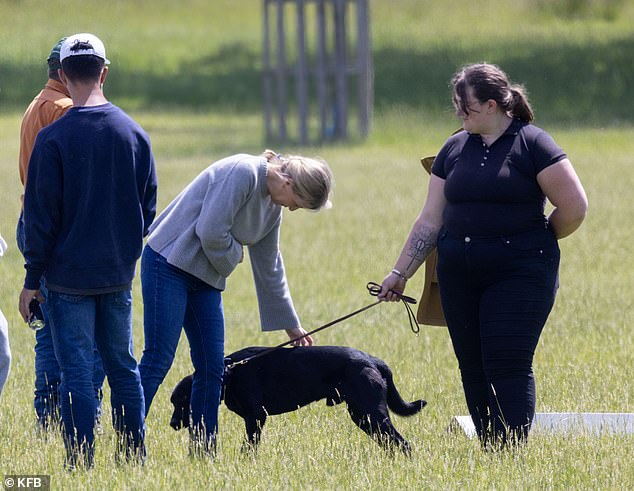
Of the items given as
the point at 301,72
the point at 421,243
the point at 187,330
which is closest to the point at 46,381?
the point at 187,330

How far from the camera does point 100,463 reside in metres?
5.41

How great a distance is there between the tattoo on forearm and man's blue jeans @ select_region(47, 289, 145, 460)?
1386 millimetres

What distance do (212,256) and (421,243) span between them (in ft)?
3.33

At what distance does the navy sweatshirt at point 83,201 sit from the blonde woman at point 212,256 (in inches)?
16.6

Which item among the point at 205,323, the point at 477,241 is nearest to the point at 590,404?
the point at 477,241

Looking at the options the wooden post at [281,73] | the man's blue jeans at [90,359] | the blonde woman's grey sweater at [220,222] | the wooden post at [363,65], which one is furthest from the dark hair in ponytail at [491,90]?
the wooden post at [363,65]

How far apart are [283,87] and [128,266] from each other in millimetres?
23123

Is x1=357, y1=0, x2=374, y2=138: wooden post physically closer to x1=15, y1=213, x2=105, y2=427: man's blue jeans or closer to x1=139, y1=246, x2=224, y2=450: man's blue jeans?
x1=15, y1=213, x2=105, y2=427: man's blue jeans

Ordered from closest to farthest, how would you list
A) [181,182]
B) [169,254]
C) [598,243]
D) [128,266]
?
[128,266] → [169,254] → [598,243] → [181,182]

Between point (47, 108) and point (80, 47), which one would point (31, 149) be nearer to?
point (47, 108)

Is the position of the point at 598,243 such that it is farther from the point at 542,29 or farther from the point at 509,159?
the point at 542,29

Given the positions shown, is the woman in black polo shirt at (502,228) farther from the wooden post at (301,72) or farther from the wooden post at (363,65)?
the wooden post at (363,65)

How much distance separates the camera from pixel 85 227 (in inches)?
202

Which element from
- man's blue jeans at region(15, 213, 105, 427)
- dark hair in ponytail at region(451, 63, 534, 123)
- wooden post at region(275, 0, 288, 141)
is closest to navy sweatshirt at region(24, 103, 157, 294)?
man's blue jeans at region(15, 213, 105, 427)
